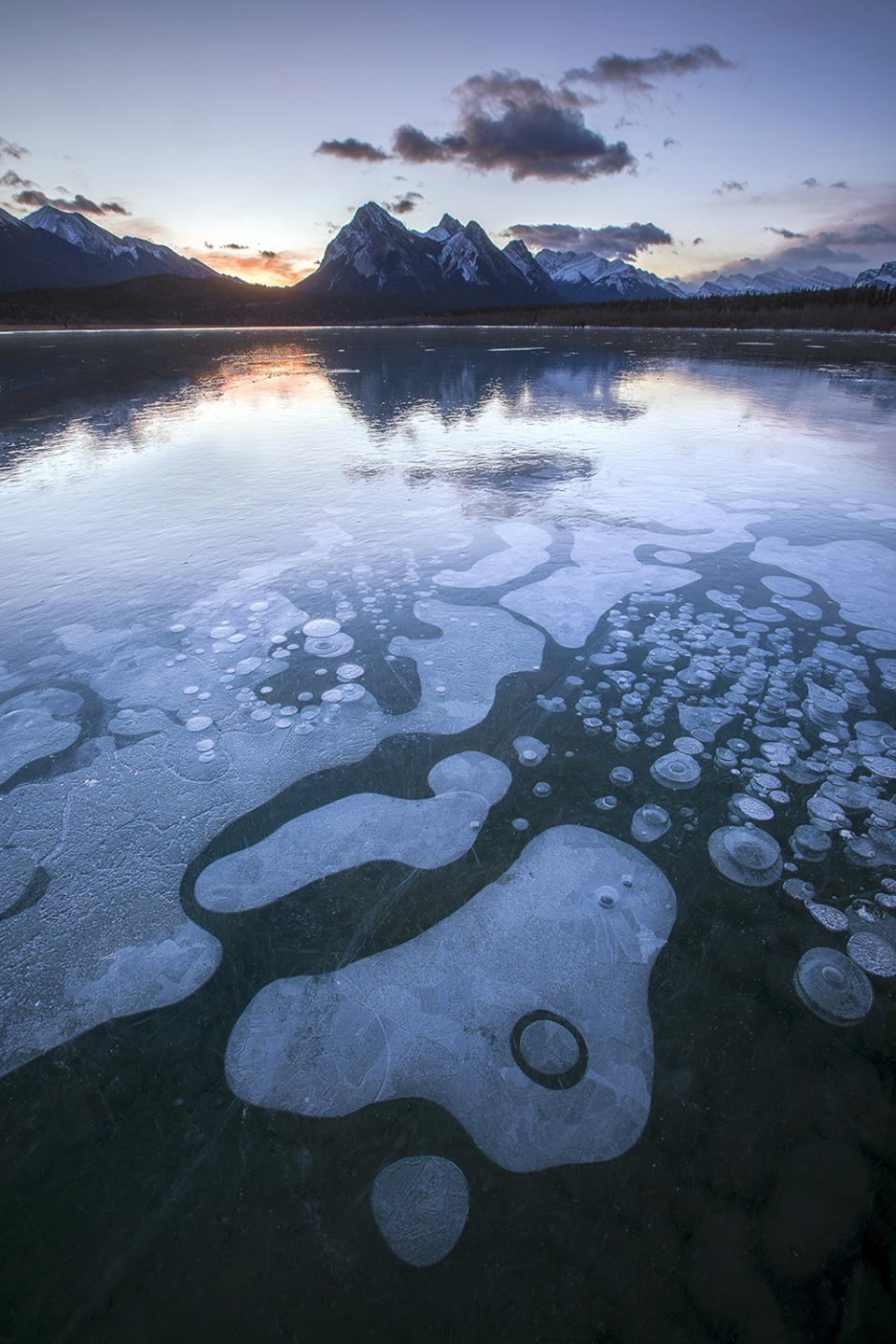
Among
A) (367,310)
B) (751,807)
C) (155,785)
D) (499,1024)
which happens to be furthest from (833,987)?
(367,310)

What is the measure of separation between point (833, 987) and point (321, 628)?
3.65 meters

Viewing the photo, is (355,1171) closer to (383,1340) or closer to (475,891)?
(383,1340)

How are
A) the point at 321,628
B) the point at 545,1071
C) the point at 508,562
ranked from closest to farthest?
the point at 545,1071, the point at 321,628, the point at 508,562

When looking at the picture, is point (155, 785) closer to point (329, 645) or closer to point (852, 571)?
point (329, 645)

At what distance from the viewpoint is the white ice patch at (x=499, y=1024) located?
1.72 meters

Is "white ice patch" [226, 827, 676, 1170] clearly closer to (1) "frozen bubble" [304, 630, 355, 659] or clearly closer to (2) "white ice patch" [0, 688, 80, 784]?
(2) "white ice patch" [0, 688, 80, 784]

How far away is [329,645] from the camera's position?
417 centimetres

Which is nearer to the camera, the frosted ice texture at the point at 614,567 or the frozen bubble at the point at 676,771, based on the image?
the frozen bubble at the point at 676,771

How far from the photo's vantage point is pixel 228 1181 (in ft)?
5.19

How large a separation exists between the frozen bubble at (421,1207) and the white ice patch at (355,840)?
1.05 m

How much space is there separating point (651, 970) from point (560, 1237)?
0.85 meters

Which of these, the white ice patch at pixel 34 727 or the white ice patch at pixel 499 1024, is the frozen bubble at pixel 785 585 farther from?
the white ice patch at pixel 34 727

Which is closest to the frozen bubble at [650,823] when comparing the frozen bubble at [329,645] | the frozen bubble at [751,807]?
the frozen bubble at [751,807]

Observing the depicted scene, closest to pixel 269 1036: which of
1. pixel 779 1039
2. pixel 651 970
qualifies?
pixel 651 970
